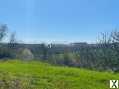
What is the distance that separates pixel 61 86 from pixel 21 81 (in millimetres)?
1567

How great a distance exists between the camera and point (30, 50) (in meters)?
42.4

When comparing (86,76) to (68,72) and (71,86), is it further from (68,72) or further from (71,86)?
(71,86)

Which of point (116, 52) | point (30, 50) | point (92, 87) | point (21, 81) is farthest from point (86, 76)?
point (30, 50)

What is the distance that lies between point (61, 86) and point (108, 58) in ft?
88.4

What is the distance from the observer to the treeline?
3919cm

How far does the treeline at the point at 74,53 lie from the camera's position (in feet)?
129

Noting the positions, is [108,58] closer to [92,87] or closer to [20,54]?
[20,54]

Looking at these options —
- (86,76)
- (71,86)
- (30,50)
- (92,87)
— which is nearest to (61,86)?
(71,86)

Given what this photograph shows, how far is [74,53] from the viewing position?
41.8m

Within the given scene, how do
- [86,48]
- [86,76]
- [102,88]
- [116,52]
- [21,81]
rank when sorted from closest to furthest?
[21,81] → [102,88] → [86,76] → [116,52] → [86,48]

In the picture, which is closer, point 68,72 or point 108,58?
point 68,72

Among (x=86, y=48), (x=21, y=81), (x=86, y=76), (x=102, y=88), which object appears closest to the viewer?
(x=21, y=81)

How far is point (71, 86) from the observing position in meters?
13.8

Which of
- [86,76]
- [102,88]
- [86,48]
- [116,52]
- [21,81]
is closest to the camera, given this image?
[21,81]
